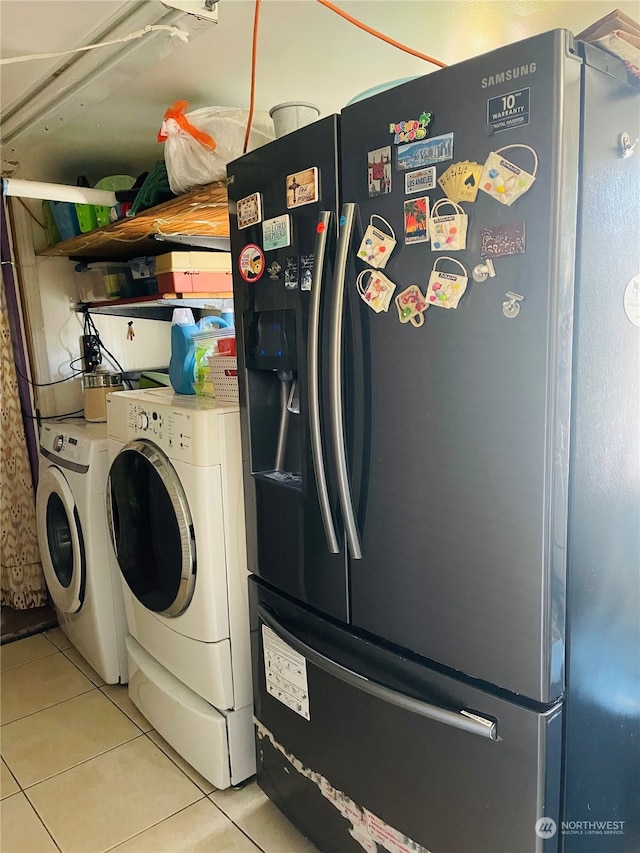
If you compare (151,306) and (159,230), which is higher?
(159,230)

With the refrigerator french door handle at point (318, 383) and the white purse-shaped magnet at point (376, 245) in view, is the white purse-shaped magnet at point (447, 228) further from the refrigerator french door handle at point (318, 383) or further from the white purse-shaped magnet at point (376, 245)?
the refrigerator french door handle at point (318, 383)

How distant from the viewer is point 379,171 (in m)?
1.16

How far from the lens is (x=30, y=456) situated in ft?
10.0

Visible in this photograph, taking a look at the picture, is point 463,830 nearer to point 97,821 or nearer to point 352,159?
point 97,821

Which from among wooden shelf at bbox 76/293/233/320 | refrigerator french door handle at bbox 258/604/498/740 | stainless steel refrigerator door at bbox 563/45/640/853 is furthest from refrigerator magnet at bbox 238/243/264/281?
wooden shelf at bbox 76/293/233/320

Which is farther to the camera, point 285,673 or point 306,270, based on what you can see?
point 285,673

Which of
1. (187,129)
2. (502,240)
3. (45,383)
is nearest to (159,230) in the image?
(187,129)

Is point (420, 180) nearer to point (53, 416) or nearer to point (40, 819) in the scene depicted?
point (40, 819)

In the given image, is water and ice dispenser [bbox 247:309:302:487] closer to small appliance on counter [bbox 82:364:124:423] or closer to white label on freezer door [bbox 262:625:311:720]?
white label on freezer door [bbox 262:625:311:720]

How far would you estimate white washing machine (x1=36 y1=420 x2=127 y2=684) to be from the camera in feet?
7.52

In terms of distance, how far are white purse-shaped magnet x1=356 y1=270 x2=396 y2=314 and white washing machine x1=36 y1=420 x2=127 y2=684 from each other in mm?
1417

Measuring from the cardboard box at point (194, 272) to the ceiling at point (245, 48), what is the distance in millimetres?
528

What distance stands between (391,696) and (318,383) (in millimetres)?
687

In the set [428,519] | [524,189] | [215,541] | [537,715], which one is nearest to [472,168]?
[524,189]
